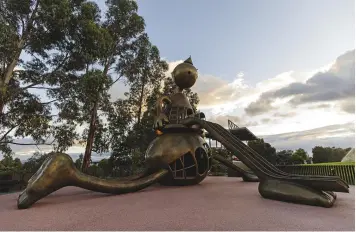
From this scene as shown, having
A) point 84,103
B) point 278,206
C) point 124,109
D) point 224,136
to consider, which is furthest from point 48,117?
point 278,206

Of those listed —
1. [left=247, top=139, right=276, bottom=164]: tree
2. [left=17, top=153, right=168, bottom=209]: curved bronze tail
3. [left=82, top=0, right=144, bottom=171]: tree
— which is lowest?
[left=17, top=153, right=168, bottom=209]: curved bronze tail

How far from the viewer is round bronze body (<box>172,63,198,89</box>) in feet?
24.6

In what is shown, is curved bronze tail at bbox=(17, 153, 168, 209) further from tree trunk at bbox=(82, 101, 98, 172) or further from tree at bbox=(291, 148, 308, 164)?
tree at bbox=(291, 148, 308, 164)

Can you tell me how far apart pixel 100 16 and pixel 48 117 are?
9248 millimetres

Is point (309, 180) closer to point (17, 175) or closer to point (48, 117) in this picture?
point (48, 117)

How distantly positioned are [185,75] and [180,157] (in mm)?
3031

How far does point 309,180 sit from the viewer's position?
3.87m

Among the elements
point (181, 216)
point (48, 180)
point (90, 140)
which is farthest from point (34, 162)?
point (181, 216)

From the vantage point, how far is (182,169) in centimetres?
607

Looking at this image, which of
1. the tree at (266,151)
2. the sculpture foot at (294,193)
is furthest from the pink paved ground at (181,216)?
the tree at (266,151)

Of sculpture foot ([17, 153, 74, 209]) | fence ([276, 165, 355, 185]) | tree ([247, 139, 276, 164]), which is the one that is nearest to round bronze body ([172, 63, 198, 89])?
sculpture foot ([17, 153, 74, 209])

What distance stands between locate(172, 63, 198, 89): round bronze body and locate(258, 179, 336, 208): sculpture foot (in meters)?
4.37

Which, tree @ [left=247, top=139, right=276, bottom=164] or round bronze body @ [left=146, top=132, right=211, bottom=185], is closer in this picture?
round bronze body @ [left=146, top=132, right=211, bottom=185]

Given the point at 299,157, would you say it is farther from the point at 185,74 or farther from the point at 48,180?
the point at 48,180
